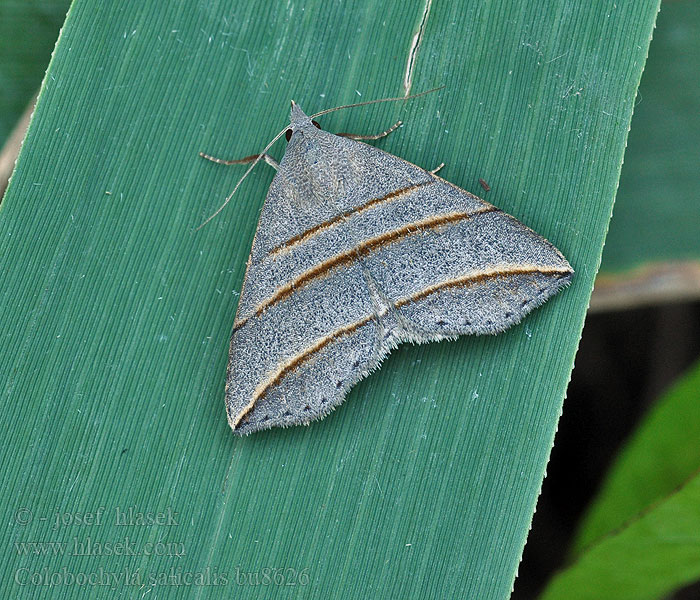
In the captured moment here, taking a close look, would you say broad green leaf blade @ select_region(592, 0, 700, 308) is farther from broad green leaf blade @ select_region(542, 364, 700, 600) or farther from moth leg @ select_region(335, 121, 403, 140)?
moth leg @ select_region(335, 121, 403, 140)

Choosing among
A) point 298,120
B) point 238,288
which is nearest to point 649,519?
point 238,288

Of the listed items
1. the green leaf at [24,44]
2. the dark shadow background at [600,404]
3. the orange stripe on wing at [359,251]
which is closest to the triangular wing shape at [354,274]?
the orange stripe on wing at [359,251]

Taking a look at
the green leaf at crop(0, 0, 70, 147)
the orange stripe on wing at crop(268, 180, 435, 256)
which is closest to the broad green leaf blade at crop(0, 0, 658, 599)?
the orange stripe on wing at crop(268, 180, 435, 256)

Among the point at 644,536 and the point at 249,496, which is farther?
the point at 249,496

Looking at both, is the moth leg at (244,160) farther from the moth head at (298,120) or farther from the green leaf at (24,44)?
the green leaf at (24,44)

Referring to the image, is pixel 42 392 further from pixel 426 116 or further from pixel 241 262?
pixel 426 116

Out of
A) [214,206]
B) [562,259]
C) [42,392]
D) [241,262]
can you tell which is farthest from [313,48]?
[42,392]
